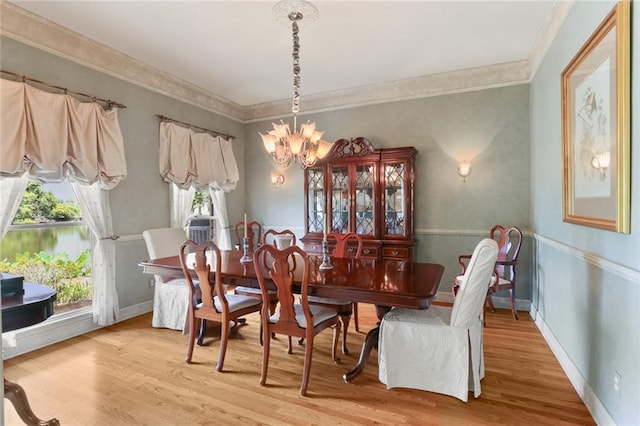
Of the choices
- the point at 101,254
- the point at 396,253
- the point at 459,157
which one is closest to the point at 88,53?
the point at 101,254

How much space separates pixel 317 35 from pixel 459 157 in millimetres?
2375

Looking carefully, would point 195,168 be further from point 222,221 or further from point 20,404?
point 20,404

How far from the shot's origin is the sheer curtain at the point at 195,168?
436cm

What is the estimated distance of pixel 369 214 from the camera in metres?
4.54

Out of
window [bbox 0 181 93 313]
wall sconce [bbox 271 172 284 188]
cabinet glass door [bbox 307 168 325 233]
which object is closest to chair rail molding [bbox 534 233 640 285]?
cabinet glass door [bbox 307 168 325 233]

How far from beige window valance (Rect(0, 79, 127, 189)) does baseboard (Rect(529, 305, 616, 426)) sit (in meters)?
4.41

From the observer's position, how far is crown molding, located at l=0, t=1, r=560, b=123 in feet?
9.84

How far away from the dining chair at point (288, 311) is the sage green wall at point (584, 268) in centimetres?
169

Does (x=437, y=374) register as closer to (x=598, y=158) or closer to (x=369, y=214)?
(x=598, y=158)

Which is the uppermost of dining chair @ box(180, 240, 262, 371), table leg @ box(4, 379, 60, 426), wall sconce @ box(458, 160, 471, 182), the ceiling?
the ceiling

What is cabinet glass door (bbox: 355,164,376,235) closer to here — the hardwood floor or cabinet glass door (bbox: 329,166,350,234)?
cabinet glass door (bbox: 329,166,350,234)

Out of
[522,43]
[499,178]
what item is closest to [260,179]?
[499,178]

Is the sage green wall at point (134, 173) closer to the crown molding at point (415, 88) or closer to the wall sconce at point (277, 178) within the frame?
the wall sconce at point (277, 178)

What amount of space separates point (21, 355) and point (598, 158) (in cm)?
465
